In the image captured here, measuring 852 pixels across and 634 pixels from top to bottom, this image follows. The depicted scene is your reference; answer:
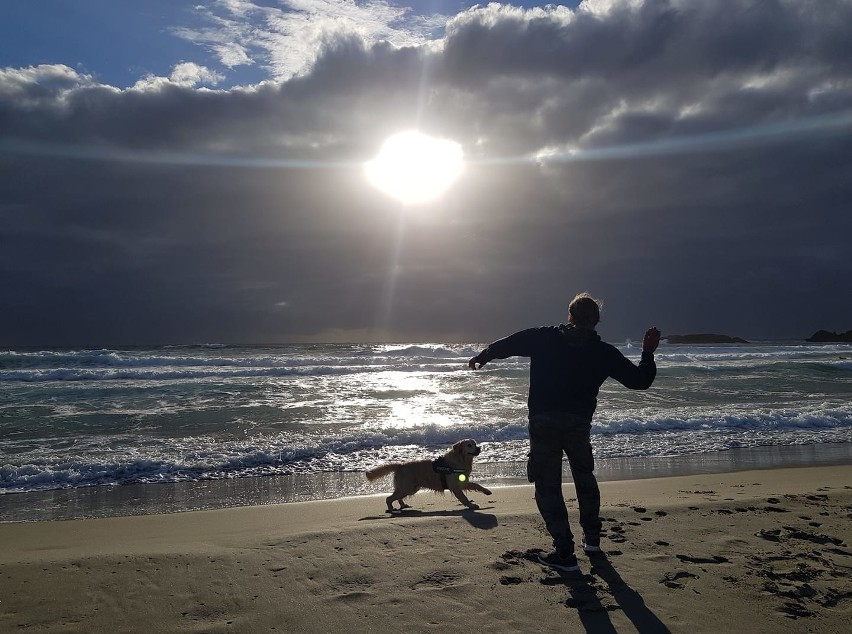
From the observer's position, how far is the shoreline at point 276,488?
22.7ft

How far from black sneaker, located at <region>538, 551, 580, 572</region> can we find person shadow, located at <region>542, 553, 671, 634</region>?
0.12 feet

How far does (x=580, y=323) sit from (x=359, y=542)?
8.47 ft

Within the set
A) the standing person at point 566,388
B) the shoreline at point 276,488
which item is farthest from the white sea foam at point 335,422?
the standing person at point 566,388

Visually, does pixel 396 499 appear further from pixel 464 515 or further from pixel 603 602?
pixel 603 602

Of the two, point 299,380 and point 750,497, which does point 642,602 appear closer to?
point 750,497

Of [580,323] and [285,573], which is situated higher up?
[580,323]

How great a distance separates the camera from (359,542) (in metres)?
4.81

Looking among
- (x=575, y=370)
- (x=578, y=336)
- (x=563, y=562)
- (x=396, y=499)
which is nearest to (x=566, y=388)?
(x=575, y=370)

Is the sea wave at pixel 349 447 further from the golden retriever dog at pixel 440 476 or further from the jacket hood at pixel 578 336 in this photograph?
the jacket hood at pixel 578 336

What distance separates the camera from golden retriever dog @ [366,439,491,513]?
657cm

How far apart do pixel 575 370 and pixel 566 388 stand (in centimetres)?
14

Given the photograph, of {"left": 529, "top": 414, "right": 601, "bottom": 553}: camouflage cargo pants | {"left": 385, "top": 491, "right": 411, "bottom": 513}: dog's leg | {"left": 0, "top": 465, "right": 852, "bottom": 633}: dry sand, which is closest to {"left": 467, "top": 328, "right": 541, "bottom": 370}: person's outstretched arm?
{"left": 529, "top": 414, "right": 601, "bottom": 553}: camouflage cargo pants

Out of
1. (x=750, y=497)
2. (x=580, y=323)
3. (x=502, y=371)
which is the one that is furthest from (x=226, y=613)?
(x=502, y=371)

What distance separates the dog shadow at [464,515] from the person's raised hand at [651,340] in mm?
2385
